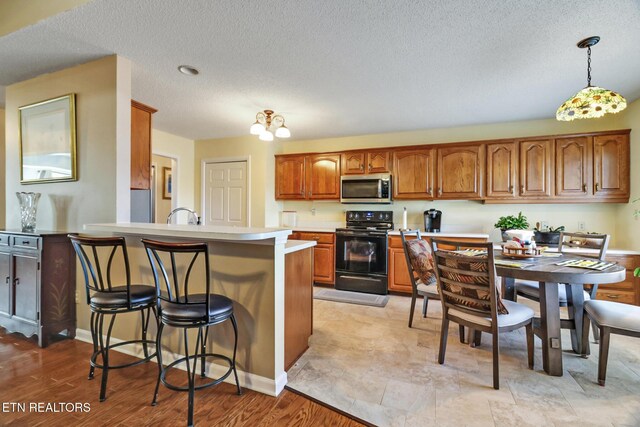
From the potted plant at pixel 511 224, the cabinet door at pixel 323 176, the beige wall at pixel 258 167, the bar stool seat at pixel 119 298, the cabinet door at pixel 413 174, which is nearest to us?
the bar stool seat at pixel 119 298

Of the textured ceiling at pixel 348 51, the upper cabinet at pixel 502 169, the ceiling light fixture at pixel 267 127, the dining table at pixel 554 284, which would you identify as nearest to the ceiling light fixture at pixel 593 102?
the textured ceiling at pixel 348 51

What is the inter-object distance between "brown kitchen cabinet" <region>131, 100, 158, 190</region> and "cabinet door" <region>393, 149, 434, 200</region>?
10.5 ft

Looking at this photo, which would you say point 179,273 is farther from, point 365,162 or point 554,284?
point 365,162

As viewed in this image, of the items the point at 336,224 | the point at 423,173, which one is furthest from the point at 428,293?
the point at 336,224

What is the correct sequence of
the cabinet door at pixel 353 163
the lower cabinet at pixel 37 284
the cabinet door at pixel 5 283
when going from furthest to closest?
the cabinet door at pixel 353 163 → the cabinet door at pixel 5 283 → the lower cabinet at pixel 37 284

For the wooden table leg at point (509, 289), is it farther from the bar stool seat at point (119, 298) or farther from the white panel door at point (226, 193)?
the white panel door at point (226, 193)

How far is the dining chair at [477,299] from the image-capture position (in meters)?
1.82

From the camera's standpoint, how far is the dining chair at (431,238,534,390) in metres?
1.82

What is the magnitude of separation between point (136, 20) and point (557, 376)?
3.77m

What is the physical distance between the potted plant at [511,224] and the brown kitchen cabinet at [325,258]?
229 cm

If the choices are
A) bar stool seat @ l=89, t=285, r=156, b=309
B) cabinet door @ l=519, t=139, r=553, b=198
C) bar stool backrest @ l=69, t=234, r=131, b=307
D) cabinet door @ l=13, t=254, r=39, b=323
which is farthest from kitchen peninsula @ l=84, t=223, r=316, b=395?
cabinet door @ l=519, t=139, r=553, b=198

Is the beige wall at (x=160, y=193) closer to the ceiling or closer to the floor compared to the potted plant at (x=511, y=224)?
closer to the ceiling

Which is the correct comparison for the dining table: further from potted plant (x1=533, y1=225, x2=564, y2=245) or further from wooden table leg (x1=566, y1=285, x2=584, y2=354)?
potted plant (x1=533, y1=225, x2=564, y2=245)

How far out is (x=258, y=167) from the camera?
188 inches
